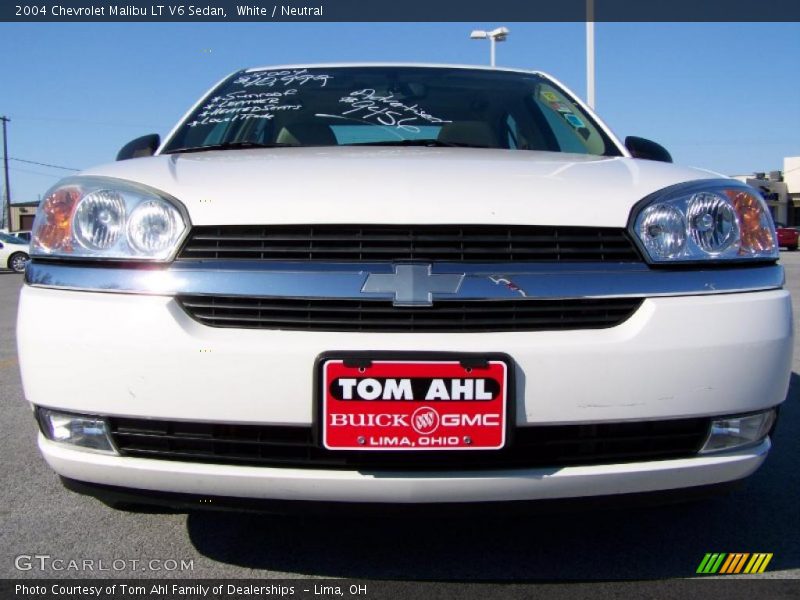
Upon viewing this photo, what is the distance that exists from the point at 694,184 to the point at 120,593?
1.79 metres

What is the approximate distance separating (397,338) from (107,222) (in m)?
0.80

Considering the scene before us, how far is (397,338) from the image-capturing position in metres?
1.75

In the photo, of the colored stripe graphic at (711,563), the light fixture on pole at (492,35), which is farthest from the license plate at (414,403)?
the light fixture on pole at (492,35)

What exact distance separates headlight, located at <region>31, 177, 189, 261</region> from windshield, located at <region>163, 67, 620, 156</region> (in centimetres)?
80

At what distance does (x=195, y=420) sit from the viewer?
5.81ft

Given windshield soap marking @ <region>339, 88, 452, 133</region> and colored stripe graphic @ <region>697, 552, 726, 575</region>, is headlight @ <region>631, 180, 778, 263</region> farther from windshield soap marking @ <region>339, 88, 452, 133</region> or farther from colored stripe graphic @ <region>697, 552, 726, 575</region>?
windshield soap marking @ <region>339, 88, 452, 133</region>

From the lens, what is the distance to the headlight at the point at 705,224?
1.92 metres

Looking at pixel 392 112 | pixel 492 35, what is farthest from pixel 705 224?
pixel 492 35

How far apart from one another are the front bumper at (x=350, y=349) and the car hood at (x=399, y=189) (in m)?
0.27

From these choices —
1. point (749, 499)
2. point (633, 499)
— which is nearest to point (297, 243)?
point (633, 499)

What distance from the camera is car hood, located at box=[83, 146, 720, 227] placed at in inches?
72.1

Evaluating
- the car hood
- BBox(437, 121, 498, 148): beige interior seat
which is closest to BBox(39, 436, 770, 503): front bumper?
the car hood

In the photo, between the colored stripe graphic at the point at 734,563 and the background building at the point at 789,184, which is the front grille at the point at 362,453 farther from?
the background building at the point at 789,184

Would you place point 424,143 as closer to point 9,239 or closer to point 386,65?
point 386,65
